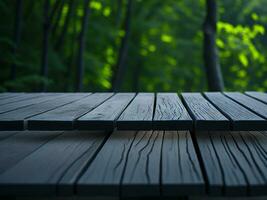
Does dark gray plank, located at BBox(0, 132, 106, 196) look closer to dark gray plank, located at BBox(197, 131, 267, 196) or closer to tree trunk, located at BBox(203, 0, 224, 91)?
dark gray plank, located at BBox(197, 131, 267, 196)

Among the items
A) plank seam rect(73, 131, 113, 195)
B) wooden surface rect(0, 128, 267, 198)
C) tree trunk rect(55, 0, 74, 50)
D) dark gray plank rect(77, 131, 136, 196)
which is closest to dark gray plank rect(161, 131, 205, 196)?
wooden surface rect(0, 128, 267, 198)

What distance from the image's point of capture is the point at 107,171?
59.4 inches

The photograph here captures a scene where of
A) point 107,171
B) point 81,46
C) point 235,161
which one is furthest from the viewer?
point 81,46

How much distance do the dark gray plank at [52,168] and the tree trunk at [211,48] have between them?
5591 mm

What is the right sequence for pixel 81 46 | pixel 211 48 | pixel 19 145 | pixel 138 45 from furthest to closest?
pixel 138 45 < pixel 81 46 < pixel 211 48 < pixel 19 145

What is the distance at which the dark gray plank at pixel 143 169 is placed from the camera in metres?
1.37

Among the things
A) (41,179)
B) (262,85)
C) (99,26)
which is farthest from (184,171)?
(262,85)

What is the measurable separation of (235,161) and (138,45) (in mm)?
13210

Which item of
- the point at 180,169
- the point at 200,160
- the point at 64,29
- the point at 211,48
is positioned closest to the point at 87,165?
the point at 180,169

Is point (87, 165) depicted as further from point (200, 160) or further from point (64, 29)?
point (64, 29)

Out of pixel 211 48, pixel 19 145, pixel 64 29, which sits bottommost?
pixel 19 145

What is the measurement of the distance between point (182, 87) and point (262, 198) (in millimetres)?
18155

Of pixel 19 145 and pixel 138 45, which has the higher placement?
pixel 138 45

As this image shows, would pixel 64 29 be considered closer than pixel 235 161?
No
